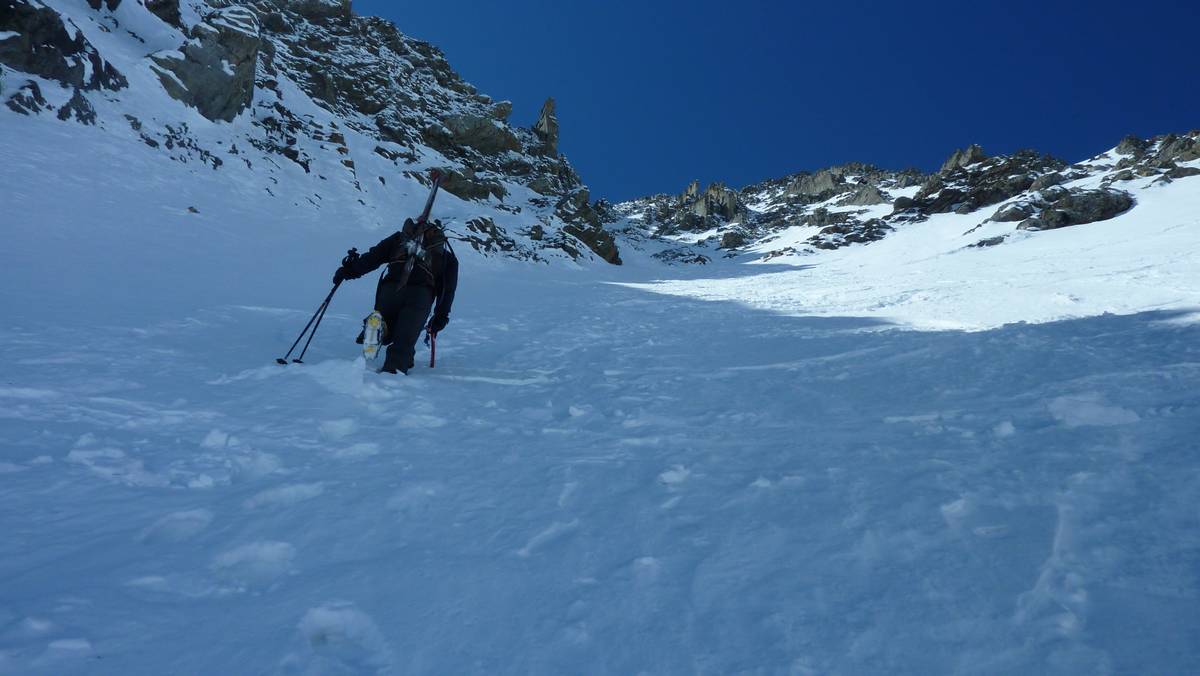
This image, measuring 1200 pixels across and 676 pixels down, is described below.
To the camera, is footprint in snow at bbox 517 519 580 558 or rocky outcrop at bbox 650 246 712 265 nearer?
footprint in snow at bbox 517 519 580 558

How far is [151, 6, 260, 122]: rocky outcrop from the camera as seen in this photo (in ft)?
74.0

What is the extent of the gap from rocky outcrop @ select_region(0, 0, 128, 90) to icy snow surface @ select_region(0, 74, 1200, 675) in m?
13.7

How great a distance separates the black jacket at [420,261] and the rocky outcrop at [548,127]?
58235 mm

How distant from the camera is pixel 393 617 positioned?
6.94ft

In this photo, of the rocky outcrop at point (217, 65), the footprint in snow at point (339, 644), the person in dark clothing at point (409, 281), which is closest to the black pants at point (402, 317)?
the person in dark clothing at point (409, 281)

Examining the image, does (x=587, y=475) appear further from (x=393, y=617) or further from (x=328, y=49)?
(x=328, y=49)

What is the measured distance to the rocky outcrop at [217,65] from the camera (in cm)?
2255

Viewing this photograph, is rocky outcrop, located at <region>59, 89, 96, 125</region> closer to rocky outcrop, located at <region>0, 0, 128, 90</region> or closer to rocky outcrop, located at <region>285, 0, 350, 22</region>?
rocky outcrop, located at <region>0, 0, 128, 90</region>

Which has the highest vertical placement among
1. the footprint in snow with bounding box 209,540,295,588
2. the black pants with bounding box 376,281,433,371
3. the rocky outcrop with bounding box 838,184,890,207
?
the rocky outcrop with bounding box 838,184,890,207

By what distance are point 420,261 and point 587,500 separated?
4.27m

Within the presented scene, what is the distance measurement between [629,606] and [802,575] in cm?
72

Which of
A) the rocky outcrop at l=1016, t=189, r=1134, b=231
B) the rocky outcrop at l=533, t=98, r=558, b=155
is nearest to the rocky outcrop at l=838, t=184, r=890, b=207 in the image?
the rocky outcrop at l=533, t=98, r=558, b=155

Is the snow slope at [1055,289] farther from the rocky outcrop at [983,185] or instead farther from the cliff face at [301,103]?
the rocky outcrop at [983,185]

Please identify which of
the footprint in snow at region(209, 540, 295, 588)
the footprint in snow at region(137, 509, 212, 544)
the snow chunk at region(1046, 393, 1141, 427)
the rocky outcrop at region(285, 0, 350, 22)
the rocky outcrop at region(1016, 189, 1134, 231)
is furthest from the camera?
the rocky outcrop at region(285, 0, 350, 22)
